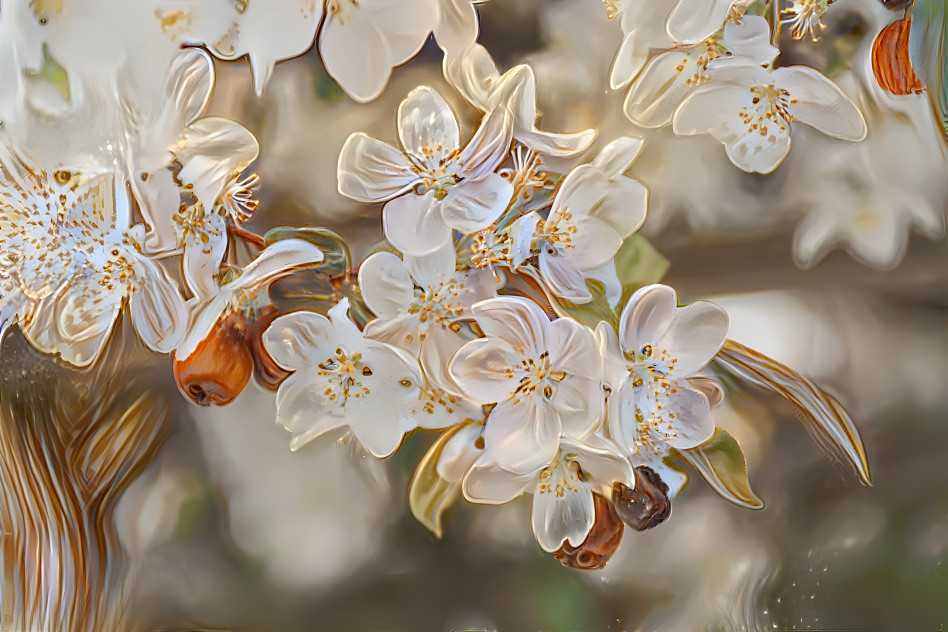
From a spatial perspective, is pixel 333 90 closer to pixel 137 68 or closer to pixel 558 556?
pixel 137 68

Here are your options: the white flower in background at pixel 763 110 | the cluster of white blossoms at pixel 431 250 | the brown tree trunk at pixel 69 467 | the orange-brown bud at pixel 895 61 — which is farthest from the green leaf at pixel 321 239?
the orange-brown bud at pixel 895 61

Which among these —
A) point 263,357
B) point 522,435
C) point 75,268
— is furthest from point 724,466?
point 75,268

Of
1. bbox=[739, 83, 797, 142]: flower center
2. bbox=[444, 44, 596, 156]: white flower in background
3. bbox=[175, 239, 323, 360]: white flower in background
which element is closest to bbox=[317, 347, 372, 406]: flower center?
bbox=[175, 239, 323, 360]: white flower in background

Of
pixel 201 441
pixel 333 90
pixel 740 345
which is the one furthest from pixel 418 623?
pixel 333 90

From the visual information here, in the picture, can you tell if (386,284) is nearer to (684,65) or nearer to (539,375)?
(539,375)

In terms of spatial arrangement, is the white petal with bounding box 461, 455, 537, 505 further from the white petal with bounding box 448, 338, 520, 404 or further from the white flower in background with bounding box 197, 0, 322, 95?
the white flower in background with bounding box 197, 0, 322, 95
